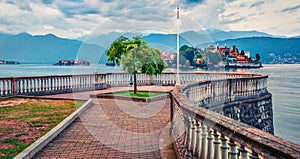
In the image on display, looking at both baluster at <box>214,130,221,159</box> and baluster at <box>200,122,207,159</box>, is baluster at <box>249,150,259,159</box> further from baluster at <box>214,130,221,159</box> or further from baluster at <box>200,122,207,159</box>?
baluster at <box>200,122,207,159</box>

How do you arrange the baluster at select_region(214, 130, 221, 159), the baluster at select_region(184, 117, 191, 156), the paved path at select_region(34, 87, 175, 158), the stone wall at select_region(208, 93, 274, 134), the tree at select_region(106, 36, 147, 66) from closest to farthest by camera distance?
the baluster at select_region(214, 130, 221, 159)
the baluster at select_region(184, 117, 191, 156)
the paved path at select_region(34, 87, 175, 158)
the stone wall at select_region(208, 93, 274, 134)
the tree at select_region(106, 36, 147, 66)

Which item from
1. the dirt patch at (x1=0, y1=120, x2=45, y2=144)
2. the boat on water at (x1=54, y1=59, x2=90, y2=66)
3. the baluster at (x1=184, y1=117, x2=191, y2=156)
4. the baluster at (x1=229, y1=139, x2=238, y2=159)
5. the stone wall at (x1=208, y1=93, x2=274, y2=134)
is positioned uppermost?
the boat on water at (x1=54, y1=59, x2=90, y2=66)

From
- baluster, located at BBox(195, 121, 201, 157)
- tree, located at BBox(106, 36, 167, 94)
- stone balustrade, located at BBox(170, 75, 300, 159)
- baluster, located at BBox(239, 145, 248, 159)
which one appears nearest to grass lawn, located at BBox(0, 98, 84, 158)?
stone balustrade, located at BBox(170, 75, 300, 159)

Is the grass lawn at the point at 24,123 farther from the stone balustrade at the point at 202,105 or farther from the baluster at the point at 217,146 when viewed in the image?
the baluster at the point at 217,146

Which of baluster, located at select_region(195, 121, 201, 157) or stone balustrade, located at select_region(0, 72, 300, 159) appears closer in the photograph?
stone balustrade, located at select_region(0, 72, 300, 159)

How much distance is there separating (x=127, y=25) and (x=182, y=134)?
9154mm

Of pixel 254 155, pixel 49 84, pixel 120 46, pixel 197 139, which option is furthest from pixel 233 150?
pixel 49 84

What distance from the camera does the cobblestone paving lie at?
17.3 ft

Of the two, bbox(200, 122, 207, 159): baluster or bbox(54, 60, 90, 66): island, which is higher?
bbox(54, 60, 90, 66): island

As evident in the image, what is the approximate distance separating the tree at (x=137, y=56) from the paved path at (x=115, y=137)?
175 inches

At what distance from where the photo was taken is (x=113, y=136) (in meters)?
6.64

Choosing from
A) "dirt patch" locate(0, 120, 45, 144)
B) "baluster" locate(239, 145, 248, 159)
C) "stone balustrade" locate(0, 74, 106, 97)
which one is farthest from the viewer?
"stone balustrade" locate(0, 74, 106, 97)

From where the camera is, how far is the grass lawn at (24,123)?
5.67 meters

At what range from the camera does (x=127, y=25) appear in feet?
41.9
